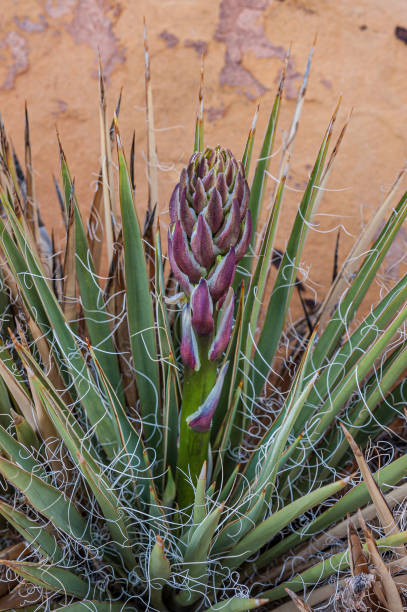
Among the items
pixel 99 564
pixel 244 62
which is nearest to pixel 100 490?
pixel 99 564

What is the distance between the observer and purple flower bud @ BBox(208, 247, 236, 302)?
695 millimetres

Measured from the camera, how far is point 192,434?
0.88m

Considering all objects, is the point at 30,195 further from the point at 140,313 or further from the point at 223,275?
the point at 223,275

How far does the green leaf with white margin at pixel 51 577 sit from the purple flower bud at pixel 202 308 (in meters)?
0.38

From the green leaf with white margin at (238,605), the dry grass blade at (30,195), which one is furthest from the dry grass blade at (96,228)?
the green leaf with white margin at (238,605)

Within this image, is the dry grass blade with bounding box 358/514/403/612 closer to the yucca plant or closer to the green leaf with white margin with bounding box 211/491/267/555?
the yucca plant

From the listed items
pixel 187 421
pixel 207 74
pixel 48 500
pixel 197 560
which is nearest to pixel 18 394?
pixel 48 500

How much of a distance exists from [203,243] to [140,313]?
1.17 ft

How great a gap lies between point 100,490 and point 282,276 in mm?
505

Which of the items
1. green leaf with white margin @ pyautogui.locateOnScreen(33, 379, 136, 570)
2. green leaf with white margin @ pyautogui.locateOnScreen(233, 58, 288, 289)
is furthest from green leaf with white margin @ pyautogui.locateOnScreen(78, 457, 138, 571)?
green leaf with white margin @ pyautogui.locateOnScreen(233, 58, 288, 289)

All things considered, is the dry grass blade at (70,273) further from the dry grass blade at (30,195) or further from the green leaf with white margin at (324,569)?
the green leaf with white margin at (324,569)

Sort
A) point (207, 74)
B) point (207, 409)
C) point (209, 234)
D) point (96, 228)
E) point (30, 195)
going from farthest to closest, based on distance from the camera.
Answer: point (207, 74) → point (30, 195) → point (96, 228) → point (207, 409) → point (209, 234)

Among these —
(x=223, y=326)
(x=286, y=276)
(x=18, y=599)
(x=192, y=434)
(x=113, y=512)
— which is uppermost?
(x=223, y=326)

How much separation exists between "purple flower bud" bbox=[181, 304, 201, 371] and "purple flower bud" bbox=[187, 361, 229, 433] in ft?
0.11
